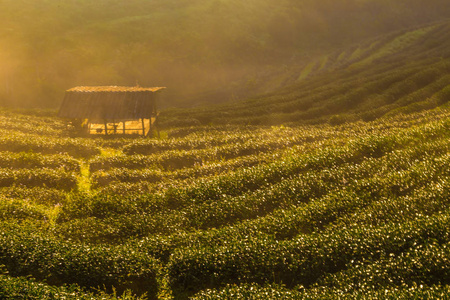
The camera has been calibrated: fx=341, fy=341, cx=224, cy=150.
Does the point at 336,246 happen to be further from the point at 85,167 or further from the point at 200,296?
the point at 85,167

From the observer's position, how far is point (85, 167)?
3017 centimetres

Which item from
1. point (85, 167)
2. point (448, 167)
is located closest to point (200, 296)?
point (448, 167)

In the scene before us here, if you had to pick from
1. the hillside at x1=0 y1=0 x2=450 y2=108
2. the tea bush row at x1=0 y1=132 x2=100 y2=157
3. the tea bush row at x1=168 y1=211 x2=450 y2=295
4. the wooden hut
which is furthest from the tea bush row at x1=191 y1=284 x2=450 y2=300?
the hillside at x1=0 y1=0 x2=450 y2=108

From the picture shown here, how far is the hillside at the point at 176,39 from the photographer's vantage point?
262ft

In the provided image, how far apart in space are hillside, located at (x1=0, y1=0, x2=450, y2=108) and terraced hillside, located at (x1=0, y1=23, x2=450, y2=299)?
162 feet

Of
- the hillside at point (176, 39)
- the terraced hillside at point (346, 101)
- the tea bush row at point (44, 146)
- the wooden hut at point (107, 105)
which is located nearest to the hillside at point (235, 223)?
the tea bush row at point (44, 146)

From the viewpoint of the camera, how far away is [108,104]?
44719mm

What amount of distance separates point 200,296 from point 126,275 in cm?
362

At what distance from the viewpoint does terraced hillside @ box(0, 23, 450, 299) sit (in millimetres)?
14375

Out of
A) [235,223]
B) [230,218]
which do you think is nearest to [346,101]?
[230,218]

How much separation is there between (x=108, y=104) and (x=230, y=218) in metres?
30.8

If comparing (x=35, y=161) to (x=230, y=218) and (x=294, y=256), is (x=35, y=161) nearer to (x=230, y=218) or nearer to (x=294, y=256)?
(x=230, y=218)

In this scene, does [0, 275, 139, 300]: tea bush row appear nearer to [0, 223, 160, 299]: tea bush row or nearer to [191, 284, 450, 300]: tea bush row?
[0, 223, 160, 299]: tea bush row

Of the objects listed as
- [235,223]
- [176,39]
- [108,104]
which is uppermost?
[176,39]
